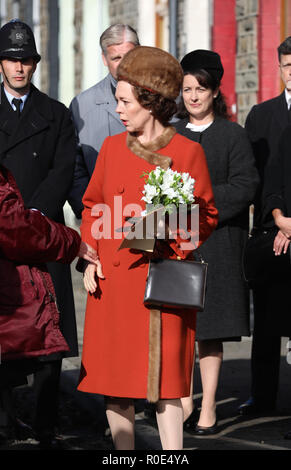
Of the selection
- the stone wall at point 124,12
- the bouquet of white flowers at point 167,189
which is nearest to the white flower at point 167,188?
the bouquet of white flowers at point 167,189

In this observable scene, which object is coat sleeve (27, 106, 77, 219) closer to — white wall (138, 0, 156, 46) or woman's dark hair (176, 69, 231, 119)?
woman's dark hair (176, 69, 231, 119)

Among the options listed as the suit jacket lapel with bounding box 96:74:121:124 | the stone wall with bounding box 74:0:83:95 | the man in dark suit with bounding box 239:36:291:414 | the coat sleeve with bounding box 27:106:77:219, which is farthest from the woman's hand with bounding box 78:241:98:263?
the stone wall with bounding box 74:0:83:95

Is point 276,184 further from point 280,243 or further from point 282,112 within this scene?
point 282,112

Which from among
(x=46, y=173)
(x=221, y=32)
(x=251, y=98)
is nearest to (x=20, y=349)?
(x=46, y=173)

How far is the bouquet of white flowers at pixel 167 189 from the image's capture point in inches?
197

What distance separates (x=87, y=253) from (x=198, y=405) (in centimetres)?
238

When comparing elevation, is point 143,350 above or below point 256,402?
above

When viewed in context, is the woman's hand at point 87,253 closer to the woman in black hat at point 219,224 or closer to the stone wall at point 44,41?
the woman in black hat at point 219,224

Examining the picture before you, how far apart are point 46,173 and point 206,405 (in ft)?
5.39

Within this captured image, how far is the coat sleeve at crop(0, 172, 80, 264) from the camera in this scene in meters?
4.81

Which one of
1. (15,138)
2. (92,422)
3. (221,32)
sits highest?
(221,32)

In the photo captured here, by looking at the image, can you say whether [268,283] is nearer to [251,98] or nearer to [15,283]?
[15,283]

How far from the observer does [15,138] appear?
21.0 feet

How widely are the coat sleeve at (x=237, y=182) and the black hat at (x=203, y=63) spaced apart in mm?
354
